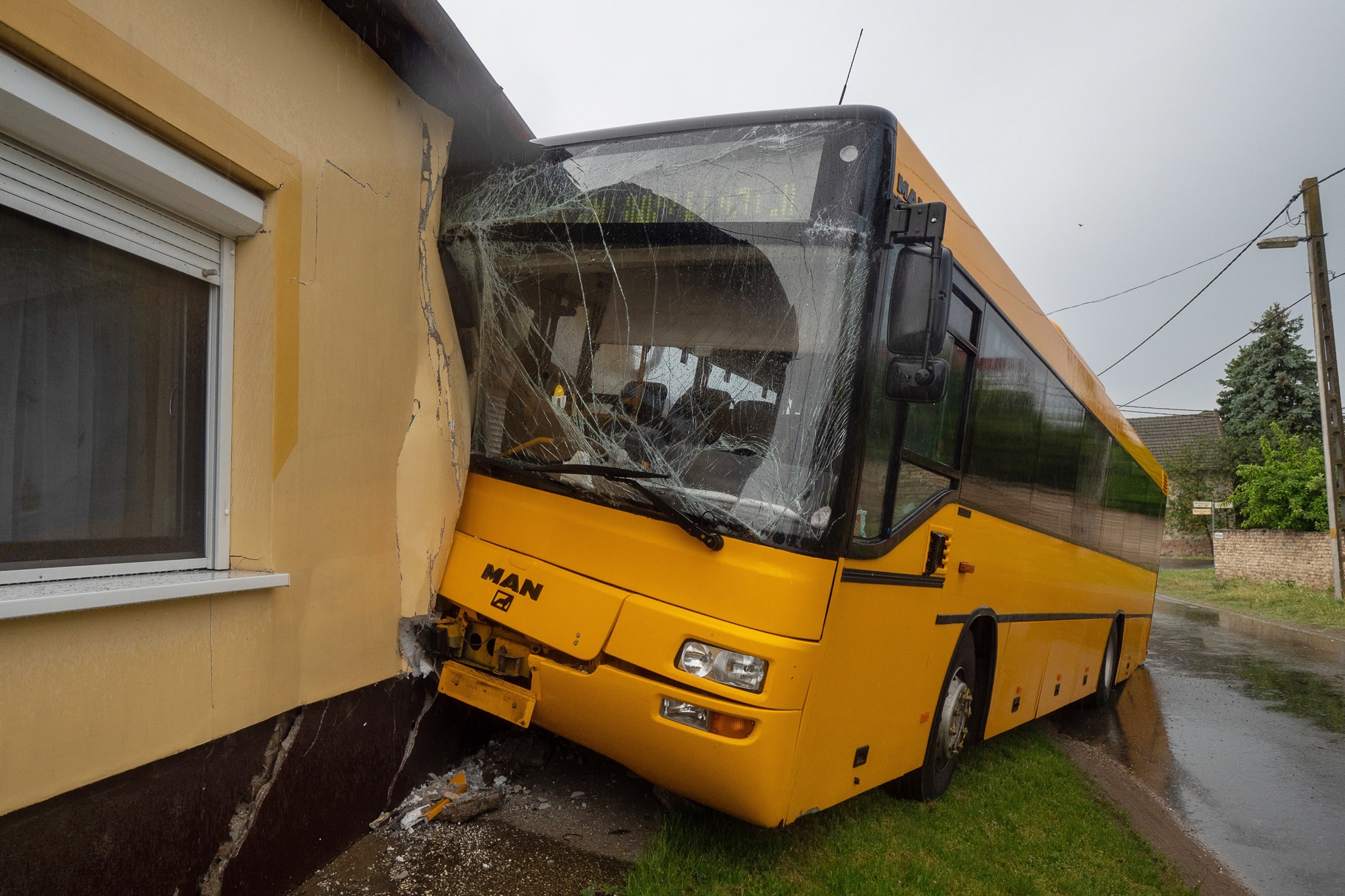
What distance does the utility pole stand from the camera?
19.4 metres

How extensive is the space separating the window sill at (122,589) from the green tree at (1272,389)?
1854 inches

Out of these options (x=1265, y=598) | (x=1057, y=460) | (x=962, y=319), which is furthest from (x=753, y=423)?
(x=1265, y=598)

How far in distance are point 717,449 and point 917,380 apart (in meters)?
0.83

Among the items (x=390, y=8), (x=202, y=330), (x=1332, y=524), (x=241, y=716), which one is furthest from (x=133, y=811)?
(x=1332, y=524)

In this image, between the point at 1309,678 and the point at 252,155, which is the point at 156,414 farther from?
the point at 1309,678

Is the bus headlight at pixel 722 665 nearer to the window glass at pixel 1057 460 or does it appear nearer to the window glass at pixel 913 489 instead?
the window glass at pixel 913 489

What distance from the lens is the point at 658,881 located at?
3410 mm

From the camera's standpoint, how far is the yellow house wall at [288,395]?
8.05ft

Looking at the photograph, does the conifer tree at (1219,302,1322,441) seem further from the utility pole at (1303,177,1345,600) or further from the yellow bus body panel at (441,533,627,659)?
the yellow bus body panel at (441,533,627,659)

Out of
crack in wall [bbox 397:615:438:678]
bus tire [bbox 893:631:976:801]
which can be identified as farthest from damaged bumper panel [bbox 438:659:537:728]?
bus tire [bbox 893:631:976:801]

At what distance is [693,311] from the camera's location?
3.63 meters

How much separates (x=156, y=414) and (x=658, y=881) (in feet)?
8.52

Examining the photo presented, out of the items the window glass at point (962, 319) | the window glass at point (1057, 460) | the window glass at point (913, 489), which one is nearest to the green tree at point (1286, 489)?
the window glass at point (1057, 460)

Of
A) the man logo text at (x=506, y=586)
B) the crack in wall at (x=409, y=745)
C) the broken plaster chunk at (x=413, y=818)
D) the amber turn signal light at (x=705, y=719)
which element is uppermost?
the man logo text at (x=506, y=586)
